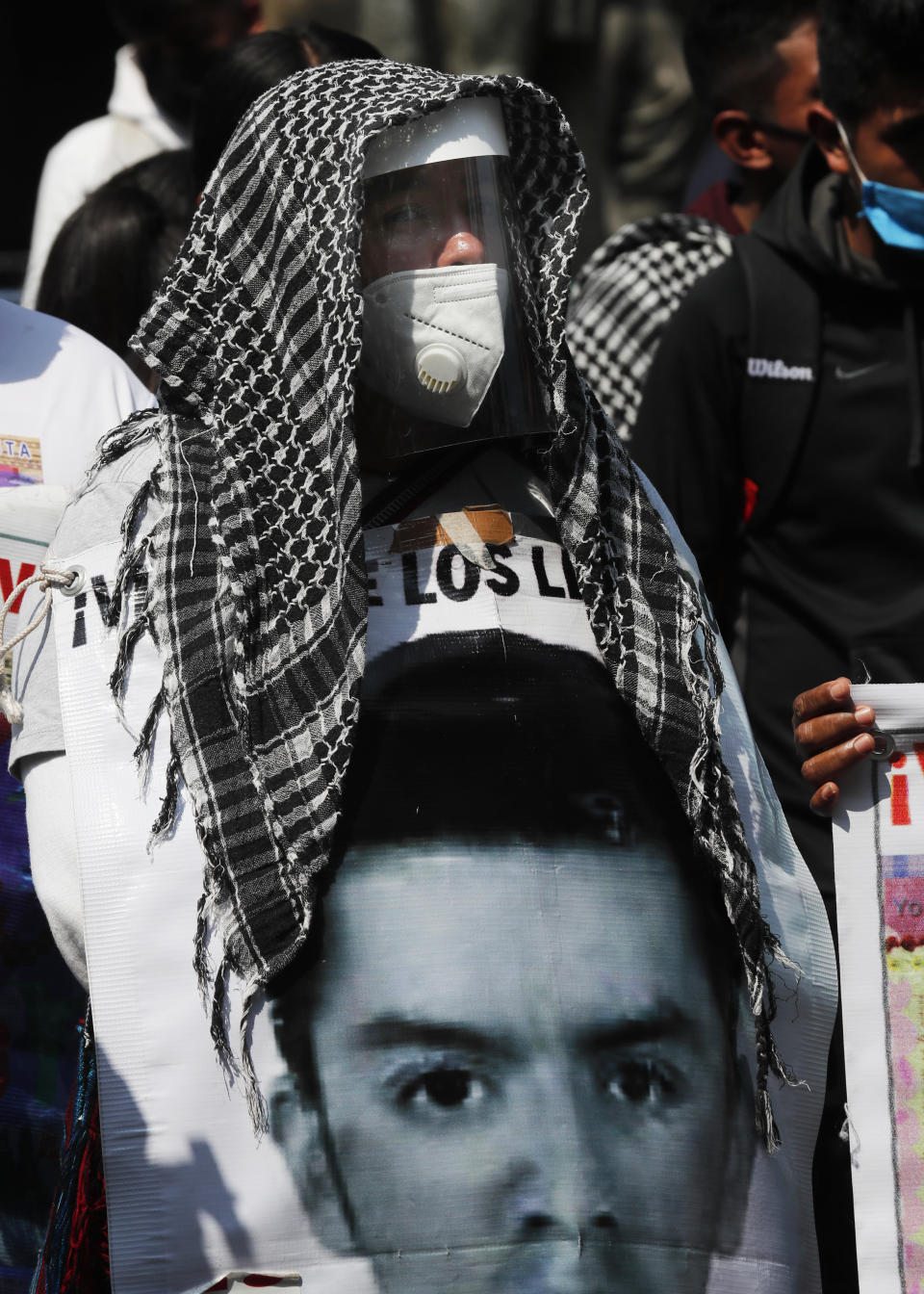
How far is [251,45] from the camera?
359 cm

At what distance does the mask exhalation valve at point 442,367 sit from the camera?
2283 mm

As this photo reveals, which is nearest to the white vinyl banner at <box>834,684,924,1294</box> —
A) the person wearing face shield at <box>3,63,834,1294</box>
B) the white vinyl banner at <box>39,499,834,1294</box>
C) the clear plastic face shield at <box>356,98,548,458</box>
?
the person wearing face shield at <box>3,63,834,1294</box>

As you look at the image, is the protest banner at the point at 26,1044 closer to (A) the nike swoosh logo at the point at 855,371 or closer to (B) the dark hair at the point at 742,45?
(A) the nike swoosh logo at the point at 855,371

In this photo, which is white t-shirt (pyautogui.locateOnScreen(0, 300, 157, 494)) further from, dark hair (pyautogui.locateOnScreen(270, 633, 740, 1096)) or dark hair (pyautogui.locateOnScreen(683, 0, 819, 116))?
dark hair (pyautogui.locateOnScreen(683, 0, 819, 116))

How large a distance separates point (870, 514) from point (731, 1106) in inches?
57.1

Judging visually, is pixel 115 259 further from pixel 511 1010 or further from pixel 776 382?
pixel 511 1010

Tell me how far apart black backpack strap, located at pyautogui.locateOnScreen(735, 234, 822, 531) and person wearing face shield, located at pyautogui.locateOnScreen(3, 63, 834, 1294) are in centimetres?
91

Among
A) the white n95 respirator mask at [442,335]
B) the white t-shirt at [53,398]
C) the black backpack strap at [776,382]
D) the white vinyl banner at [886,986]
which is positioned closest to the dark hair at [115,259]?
the white t-shirt at [53,398]

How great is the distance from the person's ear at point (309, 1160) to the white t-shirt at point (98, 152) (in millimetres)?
3099

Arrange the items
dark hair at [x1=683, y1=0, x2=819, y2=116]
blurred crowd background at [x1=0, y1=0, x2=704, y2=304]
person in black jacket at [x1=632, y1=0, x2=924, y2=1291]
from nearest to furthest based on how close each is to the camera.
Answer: person in black jacket at [x1=632, y1=0, x2=924, y2=1291]
dark hair at [x1=683, y1=0, x2=819, y2=116]
blurred crowd background at [x1=0, y1=0, x2=704, y2=304]

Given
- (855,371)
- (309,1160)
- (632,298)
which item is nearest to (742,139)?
(632,298)

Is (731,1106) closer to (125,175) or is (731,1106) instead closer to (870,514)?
(870,514)

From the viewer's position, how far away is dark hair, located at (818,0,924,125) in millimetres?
3359

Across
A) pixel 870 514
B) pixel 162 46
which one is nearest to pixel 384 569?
pixel 870 514
